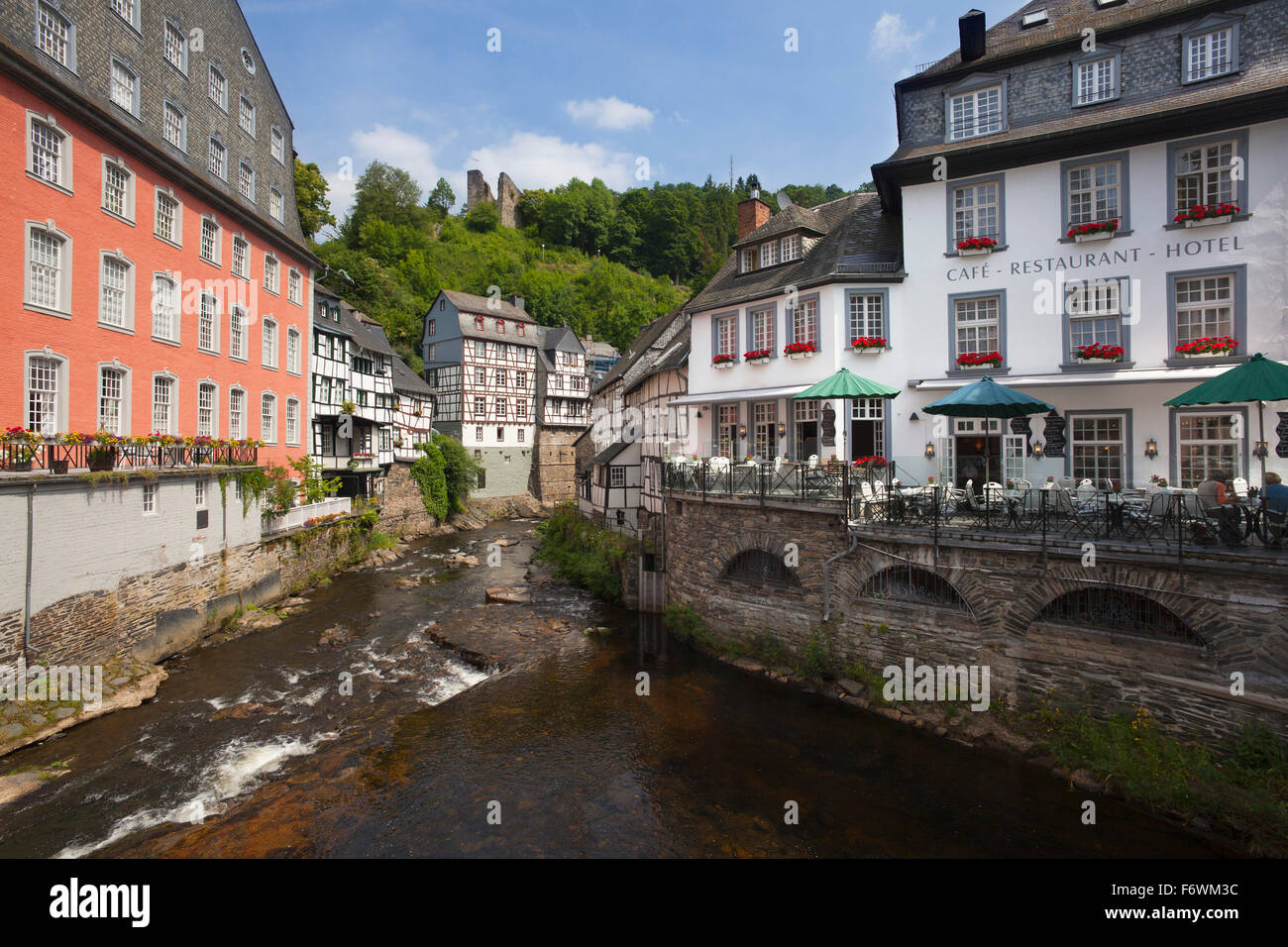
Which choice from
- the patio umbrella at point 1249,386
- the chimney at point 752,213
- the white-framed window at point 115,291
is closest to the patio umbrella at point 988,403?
the patio umbrella at point 1249,386

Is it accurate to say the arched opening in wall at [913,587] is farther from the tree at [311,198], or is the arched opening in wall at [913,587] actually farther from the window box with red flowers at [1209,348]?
the tree at [311,198]

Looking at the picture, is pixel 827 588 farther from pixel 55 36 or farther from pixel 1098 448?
pixel 55 36

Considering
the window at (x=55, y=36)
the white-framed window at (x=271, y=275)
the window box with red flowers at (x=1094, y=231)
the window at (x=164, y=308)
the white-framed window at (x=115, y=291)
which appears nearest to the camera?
the window at (x=55, y=36)

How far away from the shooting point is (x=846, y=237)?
60.6 feet

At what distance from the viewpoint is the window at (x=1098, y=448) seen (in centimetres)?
1441

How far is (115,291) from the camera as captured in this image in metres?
16.0

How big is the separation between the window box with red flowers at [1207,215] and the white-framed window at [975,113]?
495 cm

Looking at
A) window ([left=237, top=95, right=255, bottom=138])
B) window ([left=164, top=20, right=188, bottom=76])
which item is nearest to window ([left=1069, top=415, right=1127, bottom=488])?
window ([left=164, top=20, right=188, bottom=76])

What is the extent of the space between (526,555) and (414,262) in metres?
41.0

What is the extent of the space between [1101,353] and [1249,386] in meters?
5.20

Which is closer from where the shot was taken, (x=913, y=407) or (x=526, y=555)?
(x=913, y=407)

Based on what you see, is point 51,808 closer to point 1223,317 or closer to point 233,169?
point 233,169
